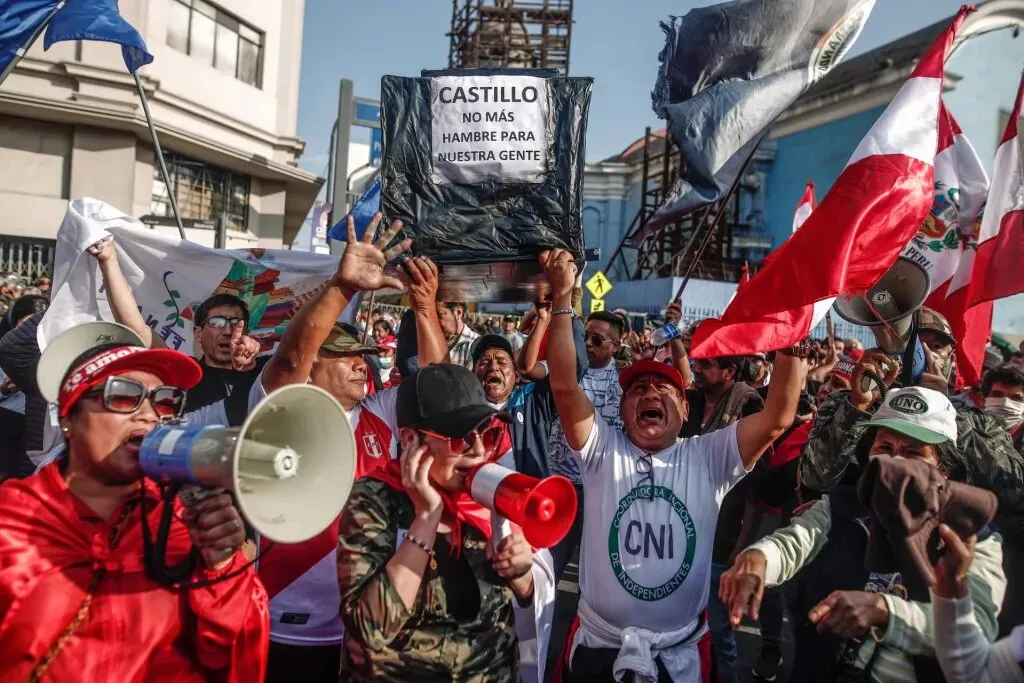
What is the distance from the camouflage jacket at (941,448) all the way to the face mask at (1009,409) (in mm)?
1558

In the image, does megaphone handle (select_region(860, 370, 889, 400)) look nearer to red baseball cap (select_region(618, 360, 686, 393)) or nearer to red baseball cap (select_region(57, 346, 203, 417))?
red baseball cap (select_region(618, 360, 686, 393))

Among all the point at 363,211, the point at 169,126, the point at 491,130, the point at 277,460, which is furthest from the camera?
the point at 169,126

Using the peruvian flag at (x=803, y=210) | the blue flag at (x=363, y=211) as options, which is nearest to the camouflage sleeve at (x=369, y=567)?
the blue flag at (x=363, y=211)

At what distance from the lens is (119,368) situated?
1.84 m

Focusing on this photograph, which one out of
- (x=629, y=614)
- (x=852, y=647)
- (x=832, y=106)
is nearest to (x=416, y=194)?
(x=629, y=614)

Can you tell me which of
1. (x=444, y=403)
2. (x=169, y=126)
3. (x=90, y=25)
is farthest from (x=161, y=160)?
(x=169, y=126)

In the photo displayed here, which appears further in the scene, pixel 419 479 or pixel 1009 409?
pixel 1009 409

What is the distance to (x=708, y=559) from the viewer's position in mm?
2787

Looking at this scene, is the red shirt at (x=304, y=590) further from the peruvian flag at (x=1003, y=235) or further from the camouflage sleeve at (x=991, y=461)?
the peruvian flag at (x=1003, y=235)

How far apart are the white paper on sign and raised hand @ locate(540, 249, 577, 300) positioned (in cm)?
31

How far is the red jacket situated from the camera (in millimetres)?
1682

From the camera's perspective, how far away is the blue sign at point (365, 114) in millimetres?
7648

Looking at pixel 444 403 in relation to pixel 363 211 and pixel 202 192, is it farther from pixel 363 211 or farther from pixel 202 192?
pixel 202 192

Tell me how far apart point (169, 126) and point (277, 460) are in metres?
16.2
